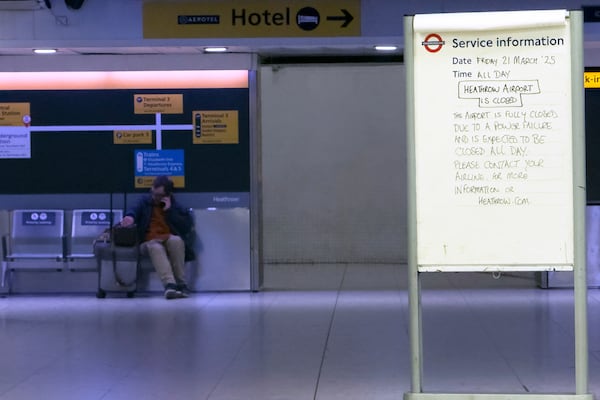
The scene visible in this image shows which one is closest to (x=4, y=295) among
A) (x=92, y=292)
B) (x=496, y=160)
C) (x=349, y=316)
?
(x=92, y=292)

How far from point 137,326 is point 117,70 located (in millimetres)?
Result: 3718

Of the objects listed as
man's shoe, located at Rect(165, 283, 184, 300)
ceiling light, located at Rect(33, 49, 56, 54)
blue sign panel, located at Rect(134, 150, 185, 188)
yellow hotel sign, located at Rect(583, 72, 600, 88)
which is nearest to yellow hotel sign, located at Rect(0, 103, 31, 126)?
ceiling light, located at Rect(33, 49, 56, 54)

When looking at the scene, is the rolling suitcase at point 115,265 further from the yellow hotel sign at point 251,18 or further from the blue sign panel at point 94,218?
the yellow hotel sign at point 251,18

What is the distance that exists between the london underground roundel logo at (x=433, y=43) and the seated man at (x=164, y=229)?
22.3 feet

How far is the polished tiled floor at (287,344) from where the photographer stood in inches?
283

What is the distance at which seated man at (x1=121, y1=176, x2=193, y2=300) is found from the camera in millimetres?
12312

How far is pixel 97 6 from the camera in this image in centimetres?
1190

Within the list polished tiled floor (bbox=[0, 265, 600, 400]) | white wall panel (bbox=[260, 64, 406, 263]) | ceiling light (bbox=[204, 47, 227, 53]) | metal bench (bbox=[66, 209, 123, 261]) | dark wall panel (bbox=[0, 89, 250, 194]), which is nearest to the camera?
polished tiled floor (bbox=[0, 265, 600, 400])

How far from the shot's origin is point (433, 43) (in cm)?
607

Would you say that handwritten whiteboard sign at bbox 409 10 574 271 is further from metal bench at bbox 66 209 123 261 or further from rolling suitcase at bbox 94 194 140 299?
metal bench at bbox 66 209 123 261

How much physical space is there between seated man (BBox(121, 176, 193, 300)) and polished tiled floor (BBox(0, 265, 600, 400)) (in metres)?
0.34

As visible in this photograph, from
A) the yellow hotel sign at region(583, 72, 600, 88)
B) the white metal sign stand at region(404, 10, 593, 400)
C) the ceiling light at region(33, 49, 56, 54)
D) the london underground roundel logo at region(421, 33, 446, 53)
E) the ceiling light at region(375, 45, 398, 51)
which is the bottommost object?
the white metal sign stand at region(404, 10, 593, 400)

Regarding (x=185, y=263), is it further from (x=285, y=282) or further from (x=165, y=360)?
(x=165, y=360)

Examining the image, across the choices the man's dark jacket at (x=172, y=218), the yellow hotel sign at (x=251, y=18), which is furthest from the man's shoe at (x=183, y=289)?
the yellow hotel sign at (x=251, y=18)
